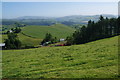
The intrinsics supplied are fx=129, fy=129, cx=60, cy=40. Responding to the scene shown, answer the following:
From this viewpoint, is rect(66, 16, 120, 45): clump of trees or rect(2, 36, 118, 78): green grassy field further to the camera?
rect(66, 16, 120, 45): clump of trees

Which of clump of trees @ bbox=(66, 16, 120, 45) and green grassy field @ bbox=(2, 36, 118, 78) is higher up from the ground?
clump of trees @ bbox=(66, 16, 120, 45)

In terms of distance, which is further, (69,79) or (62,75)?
(62,75)

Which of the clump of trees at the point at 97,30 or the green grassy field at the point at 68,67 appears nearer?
the green grassy field at the point at 68,67

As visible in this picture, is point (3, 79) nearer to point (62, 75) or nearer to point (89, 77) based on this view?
point (62, 75)

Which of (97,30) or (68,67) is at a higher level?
(97,30)

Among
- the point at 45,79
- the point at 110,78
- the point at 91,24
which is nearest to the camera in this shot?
the point at 110,78

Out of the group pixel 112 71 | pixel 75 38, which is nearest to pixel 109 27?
pixel 75 38

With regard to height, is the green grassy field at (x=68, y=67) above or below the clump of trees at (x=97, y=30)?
below

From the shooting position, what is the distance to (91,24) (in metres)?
73.7

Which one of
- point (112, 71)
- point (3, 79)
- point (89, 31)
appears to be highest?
point (89, 31)

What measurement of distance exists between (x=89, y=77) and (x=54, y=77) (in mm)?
2867

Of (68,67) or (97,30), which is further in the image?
(97,30)

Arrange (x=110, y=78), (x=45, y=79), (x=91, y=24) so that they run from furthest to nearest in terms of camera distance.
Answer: (x=91, y=24)
(x=45, y=79)
(x=110, y=78)

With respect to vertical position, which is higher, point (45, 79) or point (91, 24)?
point (91, 24)
